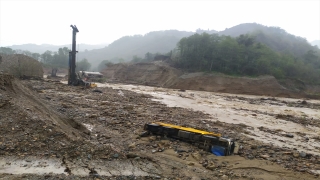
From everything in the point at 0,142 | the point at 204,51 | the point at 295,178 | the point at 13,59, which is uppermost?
the point at 204,51

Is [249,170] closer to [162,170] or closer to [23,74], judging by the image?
[162,170]

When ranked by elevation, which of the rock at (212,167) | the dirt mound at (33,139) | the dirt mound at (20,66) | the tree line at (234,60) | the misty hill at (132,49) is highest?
the misty hill at (132,49)

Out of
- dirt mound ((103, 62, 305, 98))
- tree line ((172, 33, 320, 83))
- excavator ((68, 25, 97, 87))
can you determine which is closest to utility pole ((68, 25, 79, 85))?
excavator ((68, 25, 97, 87))

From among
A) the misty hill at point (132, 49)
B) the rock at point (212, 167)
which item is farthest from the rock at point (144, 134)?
the misty hill at point (132, 49)

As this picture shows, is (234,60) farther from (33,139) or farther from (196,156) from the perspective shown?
(33,139)

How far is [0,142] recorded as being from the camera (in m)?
4.05

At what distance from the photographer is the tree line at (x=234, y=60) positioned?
44.0 m

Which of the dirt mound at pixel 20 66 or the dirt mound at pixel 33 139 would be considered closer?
the dirt mound at pixel 33 139

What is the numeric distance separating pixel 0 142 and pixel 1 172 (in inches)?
36.1

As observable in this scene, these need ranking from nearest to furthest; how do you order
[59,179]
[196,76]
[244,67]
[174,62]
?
[59,179], [196,76], [244,67], [174,62]

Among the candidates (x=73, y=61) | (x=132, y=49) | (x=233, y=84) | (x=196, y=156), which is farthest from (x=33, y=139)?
(x=132, y=49)

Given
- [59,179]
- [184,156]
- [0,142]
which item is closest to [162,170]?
[184,156]

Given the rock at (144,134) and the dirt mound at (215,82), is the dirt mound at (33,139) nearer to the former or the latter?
the rock at (144,134)

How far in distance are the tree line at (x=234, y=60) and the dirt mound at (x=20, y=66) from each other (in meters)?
29.6
